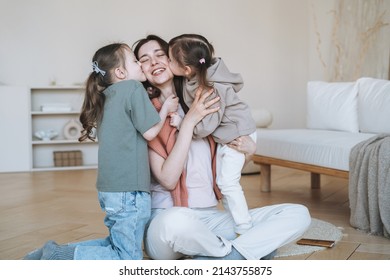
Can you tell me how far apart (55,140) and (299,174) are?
2356mm

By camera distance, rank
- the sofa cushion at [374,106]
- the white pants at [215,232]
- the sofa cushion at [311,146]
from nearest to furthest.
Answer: the white pants at [215,232]
the sofa cushion at [311,146]
the sofa cushion at [374,106]

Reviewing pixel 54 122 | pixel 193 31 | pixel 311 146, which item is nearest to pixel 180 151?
pixel 311 146

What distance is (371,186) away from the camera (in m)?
2.47

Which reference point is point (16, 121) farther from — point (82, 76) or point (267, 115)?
point (267, 115)

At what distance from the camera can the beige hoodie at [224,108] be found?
75.6 inches

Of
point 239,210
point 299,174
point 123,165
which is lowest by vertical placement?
point 299,174

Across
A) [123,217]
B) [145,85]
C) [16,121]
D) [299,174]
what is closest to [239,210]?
[123,217]

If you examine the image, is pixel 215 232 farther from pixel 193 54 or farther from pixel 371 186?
pixel 371 186

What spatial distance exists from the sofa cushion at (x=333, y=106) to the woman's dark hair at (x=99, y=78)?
209cm

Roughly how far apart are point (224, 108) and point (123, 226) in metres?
0.53

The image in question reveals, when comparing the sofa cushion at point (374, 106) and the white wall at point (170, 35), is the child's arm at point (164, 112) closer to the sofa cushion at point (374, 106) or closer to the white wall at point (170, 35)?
the sofa cushion at point (374, 106)

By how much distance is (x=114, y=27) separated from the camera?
570 centimetres

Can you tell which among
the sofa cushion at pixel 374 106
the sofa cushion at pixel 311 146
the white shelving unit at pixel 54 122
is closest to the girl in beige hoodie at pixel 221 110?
the sofa cushion at pixel 311 146

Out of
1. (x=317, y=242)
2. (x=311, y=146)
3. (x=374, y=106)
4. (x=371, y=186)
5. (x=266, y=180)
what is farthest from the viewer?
(x=266, y=180)
